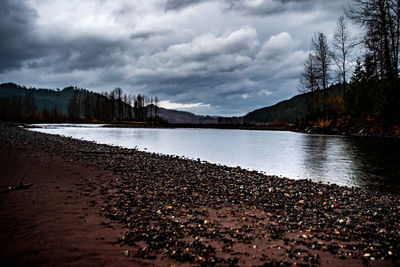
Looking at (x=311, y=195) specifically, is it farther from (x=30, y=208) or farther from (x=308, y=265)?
(x=30, y=208)

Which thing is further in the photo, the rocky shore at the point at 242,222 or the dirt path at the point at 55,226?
the rocky shore at the point at 242,222

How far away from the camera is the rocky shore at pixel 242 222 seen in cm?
427

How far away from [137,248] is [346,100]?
46351 millimetres

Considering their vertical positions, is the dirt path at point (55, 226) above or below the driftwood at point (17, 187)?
below

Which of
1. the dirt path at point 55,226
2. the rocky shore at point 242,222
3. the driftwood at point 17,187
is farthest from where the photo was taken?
the driftwood at point 17,187

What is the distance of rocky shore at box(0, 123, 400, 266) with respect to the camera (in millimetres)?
4273

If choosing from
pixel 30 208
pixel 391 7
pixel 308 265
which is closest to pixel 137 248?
pixel 308 265

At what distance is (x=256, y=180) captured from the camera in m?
10.3

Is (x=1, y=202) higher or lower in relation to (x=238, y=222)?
higher

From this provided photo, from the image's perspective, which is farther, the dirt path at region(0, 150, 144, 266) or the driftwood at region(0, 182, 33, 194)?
the driftwood at region(0, 182, 33, 194)

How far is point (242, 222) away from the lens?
585 cm

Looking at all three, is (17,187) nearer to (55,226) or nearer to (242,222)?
(55,226)

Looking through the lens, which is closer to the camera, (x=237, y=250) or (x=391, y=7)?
(x=237, y=250)

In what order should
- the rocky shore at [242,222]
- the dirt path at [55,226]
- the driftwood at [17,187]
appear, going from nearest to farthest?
the dirt path at [55,226], the rocky shore at [242,222], the driftwood at [17,187]
